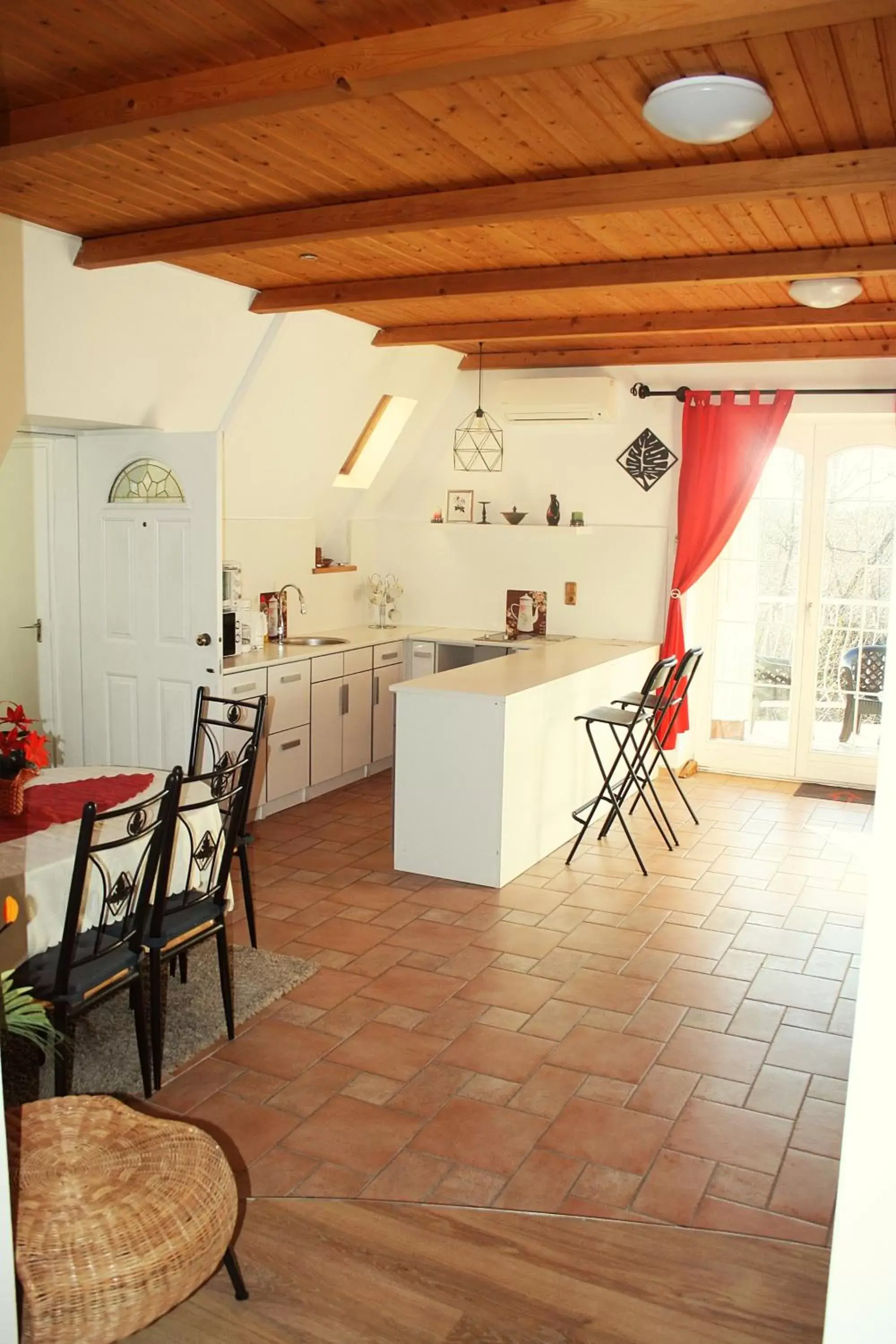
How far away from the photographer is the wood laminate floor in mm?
2293

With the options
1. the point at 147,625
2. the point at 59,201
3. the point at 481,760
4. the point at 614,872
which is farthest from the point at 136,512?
the point at 614,872

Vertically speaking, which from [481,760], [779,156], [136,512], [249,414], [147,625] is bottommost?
→ [481,760]

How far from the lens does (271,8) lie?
244cm

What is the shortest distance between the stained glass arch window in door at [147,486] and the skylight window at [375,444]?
6.65ft

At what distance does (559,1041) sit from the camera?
3.57 metres

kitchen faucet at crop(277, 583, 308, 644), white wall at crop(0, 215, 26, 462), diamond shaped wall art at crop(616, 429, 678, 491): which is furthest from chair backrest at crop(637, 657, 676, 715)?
white wall at crop(0, 215, 26, 462)

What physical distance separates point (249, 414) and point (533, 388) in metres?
1.95

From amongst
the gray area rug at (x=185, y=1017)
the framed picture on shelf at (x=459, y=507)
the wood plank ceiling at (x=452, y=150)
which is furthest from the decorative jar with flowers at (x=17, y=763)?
the framed picture on shelf at (x=459, y=507)

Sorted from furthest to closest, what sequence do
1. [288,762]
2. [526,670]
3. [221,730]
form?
[288,762]
[526,670]
[221,730]

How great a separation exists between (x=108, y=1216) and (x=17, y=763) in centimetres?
159

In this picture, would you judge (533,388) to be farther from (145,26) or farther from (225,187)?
(145,26)

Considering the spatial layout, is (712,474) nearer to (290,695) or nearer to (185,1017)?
(290,695)

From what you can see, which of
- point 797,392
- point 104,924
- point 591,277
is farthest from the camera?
point 797,392

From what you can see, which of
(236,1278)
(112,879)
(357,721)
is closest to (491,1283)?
(236,1278)
